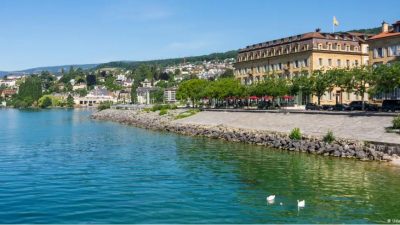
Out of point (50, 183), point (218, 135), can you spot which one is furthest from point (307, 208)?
point (218, 135)

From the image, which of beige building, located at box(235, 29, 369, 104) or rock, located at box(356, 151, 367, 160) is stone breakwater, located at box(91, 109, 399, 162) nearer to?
rock, located at box(356, 151, 367, 160)

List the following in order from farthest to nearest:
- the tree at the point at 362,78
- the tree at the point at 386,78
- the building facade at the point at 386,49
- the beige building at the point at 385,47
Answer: the beige building at the point at 385,47
the building facade at the point at 386,49
the tree at the point at 362,78
the tree at the point at 386,78

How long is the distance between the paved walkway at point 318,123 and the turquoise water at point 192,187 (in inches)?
298

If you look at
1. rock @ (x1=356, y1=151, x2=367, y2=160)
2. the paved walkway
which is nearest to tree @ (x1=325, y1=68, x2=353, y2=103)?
the paved walkway

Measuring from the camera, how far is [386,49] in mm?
78062

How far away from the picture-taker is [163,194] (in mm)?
29516

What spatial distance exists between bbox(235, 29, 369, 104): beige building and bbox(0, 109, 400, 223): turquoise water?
5334cm

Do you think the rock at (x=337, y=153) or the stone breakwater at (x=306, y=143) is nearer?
the stone breakwater at (x=306, y=143)

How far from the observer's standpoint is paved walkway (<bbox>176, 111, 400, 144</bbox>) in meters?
50.4

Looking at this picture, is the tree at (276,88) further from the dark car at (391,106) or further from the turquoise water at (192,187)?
the turquoise water at (192,187)

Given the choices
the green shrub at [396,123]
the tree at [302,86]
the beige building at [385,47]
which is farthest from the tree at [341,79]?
the green shrub at [396,123]

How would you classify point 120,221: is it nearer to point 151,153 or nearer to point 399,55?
point 151,153

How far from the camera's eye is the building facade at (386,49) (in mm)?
76125

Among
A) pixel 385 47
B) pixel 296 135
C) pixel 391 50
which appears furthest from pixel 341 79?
pixel 296 135
